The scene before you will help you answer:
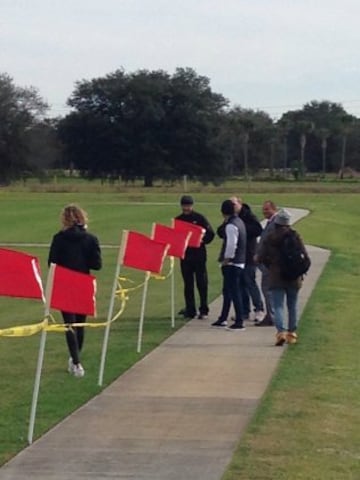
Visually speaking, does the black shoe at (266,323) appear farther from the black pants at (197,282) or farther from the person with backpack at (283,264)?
the person with backpack at (283,264)

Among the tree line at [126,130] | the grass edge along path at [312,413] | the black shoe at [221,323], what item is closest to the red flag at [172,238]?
the black shoe at [221,323]

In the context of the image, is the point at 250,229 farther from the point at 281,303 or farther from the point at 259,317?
the point at 281,303

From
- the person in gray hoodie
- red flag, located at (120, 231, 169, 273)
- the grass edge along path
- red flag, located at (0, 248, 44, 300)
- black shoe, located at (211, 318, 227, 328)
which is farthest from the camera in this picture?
black shoe, located at (211, 318, 227, 328)

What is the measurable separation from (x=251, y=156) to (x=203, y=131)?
28.0m

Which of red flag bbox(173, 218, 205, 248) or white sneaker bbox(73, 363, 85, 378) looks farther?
red flag bbox(173, 218, 205, 248)

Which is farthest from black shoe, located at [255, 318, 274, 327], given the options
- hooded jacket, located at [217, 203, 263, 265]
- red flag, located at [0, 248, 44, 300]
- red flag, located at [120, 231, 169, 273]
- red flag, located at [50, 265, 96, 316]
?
red flag, located at [0, 248, 44, 300]

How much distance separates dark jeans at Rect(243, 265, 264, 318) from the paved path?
246 cm

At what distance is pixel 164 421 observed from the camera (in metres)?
9.67

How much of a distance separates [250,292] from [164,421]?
724cm

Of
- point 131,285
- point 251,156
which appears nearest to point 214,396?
point 131,285

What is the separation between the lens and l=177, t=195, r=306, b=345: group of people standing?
14.0 meters

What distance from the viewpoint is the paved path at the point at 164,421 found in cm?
809

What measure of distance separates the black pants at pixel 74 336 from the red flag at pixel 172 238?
2.87m

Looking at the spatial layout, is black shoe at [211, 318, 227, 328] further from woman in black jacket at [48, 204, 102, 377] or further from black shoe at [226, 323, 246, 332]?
woman in black jacket at [48, 204, 102, 377]
